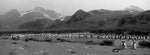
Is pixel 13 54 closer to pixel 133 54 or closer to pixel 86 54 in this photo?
pixel 86 54

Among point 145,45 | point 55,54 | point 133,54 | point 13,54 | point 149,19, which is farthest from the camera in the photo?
point 149,19

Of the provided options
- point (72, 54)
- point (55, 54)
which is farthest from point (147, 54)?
point (55, 54)

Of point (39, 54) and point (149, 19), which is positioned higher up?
point (149, 19)

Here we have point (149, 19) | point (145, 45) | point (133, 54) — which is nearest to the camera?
point (133, 54)

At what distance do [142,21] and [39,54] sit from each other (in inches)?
7460

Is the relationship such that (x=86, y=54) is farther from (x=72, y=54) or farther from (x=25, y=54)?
(x=25, y=54)

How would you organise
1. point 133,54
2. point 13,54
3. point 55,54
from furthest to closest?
point 133,54 < point 55,54 < point 13,54

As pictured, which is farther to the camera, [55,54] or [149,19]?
[149,19]

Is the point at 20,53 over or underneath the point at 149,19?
underneath

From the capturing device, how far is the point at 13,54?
20.3 metres

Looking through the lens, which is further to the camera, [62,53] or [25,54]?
[62,53]

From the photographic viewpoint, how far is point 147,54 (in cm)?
2627

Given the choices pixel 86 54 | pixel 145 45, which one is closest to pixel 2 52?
pixel 86 54

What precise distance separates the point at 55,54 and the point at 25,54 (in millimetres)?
3204
